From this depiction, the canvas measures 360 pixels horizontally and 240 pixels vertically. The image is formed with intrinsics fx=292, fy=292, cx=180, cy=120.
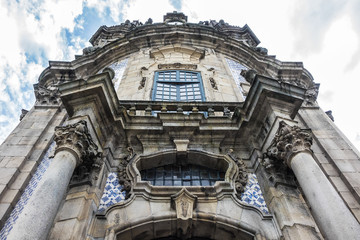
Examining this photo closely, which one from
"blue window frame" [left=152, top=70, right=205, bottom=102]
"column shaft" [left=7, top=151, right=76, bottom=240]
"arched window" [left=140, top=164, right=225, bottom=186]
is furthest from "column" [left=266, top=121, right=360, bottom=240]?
"blue window frame" [left=152, top=70, right=205, bottom=102]

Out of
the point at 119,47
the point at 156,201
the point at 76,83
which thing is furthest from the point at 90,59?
the point at 156,201

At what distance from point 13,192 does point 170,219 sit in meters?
3.03

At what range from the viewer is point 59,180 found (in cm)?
455

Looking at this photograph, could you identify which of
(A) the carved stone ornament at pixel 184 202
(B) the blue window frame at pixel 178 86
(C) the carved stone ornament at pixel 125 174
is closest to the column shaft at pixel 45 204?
(C) the carved stone ornament at pixel 125 174

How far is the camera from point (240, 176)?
6.25 m

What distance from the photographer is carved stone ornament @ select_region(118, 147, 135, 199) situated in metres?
5.93

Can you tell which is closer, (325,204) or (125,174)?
(325,204)

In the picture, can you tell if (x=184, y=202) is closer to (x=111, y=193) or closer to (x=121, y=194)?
(x=121, y=194)

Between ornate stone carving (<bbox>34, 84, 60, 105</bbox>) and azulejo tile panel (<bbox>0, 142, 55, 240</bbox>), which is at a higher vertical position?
ornate stone carving (<bbox>34, 84, 60, 105</bbox>)

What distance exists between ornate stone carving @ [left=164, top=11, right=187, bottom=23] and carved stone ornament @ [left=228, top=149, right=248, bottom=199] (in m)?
15.4

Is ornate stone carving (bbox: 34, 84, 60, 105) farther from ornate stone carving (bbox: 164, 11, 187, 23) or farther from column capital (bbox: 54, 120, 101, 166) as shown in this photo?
ornate stone carving (bbox: 164, 11, 187, 23)

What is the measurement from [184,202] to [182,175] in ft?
4.19

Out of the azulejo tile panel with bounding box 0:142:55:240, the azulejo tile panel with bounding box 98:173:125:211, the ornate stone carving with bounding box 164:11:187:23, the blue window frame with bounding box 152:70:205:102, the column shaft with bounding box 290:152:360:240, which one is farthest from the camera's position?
the ornate stone carving with bounding box 164:11:187:23

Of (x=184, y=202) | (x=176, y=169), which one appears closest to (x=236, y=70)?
(x=176, y=169)
